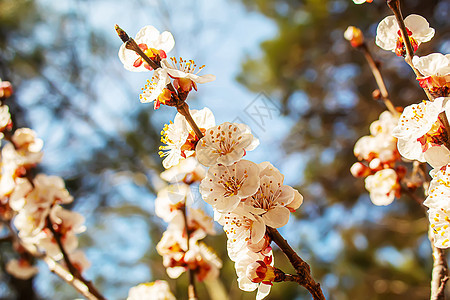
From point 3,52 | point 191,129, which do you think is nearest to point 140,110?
point 3,52

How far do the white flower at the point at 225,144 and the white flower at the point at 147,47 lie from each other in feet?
0.48

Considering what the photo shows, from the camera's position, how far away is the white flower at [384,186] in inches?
29.8

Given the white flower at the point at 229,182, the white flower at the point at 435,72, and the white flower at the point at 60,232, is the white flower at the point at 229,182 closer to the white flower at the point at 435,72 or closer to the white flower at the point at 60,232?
the white flower at the point at 435,72

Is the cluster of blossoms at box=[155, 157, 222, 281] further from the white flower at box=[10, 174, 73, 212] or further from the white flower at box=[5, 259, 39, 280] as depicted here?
the white flower at box=[5, 259, 39, 280]

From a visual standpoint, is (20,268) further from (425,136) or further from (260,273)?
(425,136)

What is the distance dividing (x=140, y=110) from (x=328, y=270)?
1726 millimetres

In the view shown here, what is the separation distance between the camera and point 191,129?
1.72 feet

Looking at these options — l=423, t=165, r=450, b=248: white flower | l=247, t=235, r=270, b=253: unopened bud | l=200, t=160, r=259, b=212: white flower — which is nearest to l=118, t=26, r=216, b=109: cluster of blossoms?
l=200, t=160, r=259, b=212: white flower

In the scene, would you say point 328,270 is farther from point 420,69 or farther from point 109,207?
point 420,69

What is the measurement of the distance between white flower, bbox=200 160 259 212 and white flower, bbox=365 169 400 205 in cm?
38

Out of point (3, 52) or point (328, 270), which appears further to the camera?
point (3, 52)

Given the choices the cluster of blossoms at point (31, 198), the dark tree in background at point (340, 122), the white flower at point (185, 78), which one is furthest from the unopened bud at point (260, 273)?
the dark tree in background at point (340, 122)

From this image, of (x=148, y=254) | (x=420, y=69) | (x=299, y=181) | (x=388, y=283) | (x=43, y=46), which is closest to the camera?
(x=420, y=69)

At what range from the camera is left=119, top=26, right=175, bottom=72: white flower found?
55cm
